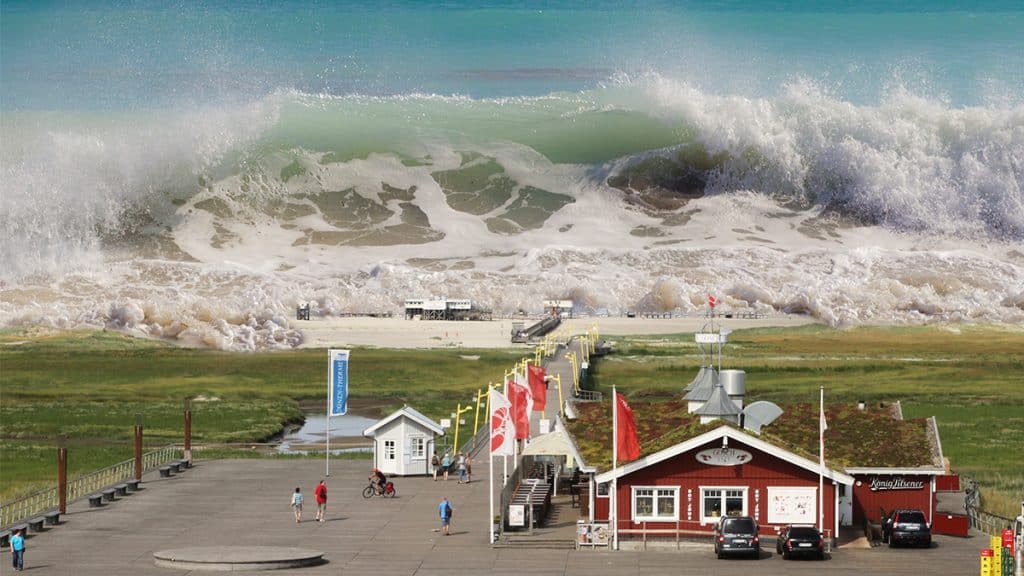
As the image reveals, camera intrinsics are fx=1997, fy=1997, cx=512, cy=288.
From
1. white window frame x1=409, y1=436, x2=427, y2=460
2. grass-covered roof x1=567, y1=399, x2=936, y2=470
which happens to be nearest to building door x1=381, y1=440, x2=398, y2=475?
white window frame x1=409, y1=436, x2=427, y2=460

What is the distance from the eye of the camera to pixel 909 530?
198ft

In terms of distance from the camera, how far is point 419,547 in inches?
2336

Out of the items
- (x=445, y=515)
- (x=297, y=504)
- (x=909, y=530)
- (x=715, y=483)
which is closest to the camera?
(x=909, y=530)

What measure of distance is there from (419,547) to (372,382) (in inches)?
3119

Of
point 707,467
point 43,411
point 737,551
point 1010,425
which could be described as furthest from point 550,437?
point 43,411

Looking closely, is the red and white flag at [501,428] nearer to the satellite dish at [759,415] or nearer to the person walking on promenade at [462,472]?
the satellite dish at [759,415]

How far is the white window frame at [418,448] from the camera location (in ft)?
255

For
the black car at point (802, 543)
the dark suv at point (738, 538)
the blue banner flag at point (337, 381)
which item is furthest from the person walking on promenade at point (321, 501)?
the blue banner flag at point (337, 381)

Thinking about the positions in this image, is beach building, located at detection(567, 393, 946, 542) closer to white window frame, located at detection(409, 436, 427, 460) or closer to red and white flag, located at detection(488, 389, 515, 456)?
red and white flag, located at detection(488, 389, 515, 456)

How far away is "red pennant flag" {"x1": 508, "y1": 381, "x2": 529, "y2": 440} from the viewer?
65438mm

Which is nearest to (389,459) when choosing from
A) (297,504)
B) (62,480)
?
(297,504)

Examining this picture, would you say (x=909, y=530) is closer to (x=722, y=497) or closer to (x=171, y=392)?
(x=722, y=497)

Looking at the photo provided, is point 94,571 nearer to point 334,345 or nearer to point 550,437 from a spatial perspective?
point 550,437

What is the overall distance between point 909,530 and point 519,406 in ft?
44.3
